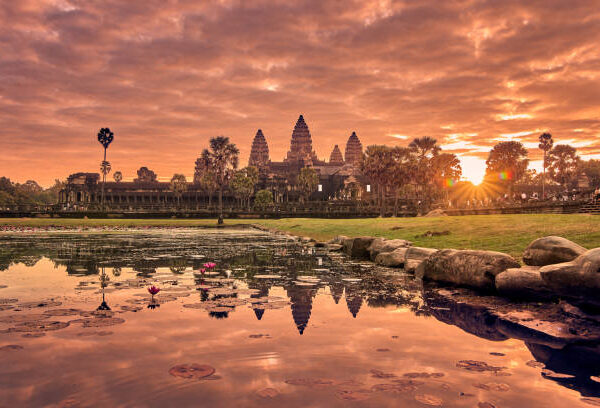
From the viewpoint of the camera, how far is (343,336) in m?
5.80

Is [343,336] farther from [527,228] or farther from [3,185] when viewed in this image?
[3,185]

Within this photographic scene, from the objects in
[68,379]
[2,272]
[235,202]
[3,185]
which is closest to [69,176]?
[3,185]

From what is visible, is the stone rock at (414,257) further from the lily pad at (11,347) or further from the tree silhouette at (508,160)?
the tree silhouette at (508,160)

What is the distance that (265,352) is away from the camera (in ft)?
16.5

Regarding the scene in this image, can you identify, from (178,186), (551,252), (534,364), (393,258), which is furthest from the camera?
(178,186)

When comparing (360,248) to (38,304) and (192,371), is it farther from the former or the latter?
(192,371)

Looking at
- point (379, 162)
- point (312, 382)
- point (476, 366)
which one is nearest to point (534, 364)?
point (476, 366)

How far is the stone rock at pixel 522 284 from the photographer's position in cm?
802

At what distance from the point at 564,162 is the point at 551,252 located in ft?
535

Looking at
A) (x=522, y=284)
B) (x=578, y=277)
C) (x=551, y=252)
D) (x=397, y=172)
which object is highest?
(x=397, y=172)

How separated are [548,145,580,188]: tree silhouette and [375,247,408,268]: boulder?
157 meters

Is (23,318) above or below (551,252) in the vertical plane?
below

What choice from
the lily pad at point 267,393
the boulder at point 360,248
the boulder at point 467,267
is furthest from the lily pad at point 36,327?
the boulder at point 360,248

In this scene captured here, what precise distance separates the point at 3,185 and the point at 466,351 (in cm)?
16161
